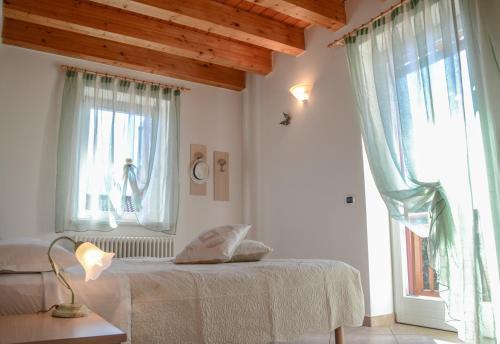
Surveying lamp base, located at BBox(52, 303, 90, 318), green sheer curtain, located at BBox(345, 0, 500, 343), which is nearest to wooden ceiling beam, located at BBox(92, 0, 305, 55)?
green sheer curtain, located at BBox(345, 0, 500, 343)

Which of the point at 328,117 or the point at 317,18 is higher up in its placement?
the point at 317,18

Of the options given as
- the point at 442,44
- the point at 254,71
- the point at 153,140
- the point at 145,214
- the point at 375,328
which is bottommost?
the point at 375,328

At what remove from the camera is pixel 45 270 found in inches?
64.8

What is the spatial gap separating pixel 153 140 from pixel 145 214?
759 mm

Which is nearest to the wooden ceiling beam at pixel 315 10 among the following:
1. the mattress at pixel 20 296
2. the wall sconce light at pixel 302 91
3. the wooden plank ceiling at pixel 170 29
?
the wooden plank ceiling at pixel 170 29

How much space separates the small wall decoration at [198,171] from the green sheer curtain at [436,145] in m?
1.94

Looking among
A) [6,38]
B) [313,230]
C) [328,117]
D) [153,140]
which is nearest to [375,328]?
[313,230]

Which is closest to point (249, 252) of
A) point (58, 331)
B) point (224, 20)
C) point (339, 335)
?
point (339, 335)

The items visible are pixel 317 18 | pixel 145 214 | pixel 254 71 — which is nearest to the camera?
pixel 317 18

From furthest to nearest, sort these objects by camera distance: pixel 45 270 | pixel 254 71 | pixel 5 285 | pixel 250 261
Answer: pixel 254 71 < pixel 250 261 < pixel 45 270 < pixel 5 285

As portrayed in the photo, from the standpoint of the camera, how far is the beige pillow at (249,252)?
2.61 metres

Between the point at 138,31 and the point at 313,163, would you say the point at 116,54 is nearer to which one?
the point at 138,31

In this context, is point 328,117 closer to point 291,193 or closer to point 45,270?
point 291,193

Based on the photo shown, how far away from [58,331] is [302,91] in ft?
10.8
